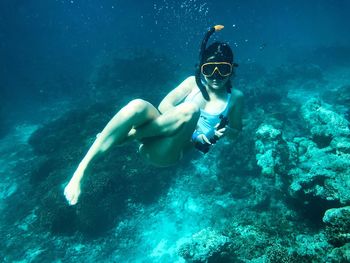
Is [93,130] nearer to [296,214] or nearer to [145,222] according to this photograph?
[145,222]

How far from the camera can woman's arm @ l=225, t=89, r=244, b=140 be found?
4480mm

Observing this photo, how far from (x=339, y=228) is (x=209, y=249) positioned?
287 centimetres

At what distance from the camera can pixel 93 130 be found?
505 inches

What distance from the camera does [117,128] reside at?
339 centimetres

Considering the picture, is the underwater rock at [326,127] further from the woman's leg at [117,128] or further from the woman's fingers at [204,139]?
the woman's leg at [117,128]

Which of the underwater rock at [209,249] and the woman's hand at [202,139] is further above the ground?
the woman's hand at [202,139]

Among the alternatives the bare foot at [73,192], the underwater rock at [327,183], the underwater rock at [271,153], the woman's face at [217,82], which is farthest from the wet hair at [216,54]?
the underwater rock at [271,153]

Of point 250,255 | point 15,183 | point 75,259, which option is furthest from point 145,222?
point 15,183

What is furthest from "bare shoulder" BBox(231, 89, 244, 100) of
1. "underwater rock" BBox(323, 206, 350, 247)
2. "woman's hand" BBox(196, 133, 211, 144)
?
"underwater rock" BBox(323, 206, 350, 247)

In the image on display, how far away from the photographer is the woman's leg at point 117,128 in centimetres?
336

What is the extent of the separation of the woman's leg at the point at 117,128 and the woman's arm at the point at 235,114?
5.25 feet

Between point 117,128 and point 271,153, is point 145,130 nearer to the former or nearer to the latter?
point 117,128

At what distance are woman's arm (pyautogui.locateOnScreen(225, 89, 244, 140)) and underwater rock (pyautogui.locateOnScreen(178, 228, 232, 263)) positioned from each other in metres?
2.57

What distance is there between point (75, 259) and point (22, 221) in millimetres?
3375
